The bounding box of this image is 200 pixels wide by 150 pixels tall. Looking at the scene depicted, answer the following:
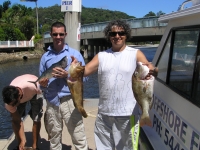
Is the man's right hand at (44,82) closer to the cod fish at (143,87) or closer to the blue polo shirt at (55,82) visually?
the blue polo shirt at (55,82)

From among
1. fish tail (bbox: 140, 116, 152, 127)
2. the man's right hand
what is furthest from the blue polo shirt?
fish tail (bbox: 140, 116, 152, 127)

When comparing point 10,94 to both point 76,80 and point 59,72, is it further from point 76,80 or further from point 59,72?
point 76,80

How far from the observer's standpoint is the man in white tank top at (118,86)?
119 inches

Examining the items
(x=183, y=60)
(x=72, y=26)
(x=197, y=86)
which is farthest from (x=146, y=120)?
(x=72, y=26)

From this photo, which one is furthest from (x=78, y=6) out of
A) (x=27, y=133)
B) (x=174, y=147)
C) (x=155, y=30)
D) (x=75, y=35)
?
(x=155, y=30)

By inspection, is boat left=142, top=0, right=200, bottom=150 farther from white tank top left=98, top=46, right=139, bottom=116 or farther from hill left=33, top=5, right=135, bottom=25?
hill left=33, top=5, right=135, bottom=25

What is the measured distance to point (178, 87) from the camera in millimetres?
3182

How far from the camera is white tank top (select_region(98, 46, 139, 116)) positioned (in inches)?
118

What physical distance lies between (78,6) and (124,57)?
3755 mm

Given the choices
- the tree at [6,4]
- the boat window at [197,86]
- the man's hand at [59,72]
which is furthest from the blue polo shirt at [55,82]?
the tree at [6,4]

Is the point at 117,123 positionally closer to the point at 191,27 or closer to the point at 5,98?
the point at 191,27

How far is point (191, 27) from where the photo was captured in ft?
9.62

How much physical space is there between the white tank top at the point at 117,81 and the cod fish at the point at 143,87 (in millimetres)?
256

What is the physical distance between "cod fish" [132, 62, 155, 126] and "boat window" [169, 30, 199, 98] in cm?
39
